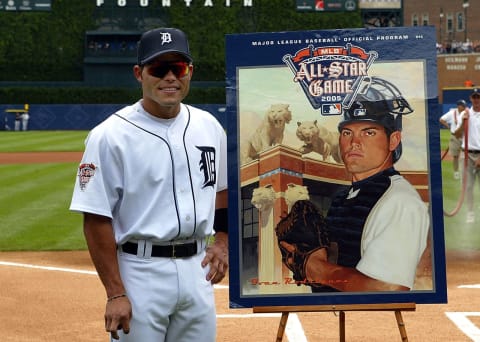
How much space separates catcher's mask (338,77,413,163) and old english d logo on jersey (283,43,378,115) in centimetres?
5

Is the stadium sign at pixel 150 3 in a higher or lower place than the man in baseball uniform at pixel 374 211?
higher

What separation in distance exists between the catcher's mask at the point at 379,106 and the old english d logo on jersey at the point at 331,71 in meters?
0.05

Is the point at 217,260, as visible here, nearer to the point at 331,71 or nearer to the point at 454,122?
the point at 331,71

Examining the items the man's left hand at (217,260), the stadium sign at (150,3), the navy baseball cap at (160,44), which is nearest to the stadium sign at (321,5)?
the stadium sign at (150,3)

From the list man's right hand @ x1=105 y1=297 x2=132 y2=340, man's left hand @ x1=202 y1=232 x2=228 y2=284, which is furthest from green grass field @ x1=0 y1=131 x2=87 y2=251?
man's right hand @ x1=105 y1=297 x2=132 y2=340

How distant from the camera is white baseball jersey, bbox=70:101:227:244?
11.1 ft

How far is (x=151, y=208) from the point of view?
3.42 metres

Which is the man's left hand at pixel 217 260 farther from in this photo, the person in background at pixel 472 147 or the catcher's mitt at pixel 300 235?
the person in background at pixel 472 147

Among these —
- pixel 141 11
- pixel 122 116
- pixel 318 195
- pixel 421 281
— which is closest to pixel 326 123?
pixel 318 195

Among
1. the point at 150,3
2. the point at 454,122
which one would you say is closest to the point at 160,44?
the point at 454,122

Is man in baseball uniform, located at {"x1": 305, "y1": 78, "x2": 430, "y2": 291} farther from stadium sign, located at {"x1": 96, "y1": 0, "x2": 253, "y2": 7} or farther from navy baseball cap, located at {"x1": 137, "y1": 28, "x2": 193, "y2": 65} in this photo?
stadium sign, located at {"x1": 96, "y1": 0, "x2": 253, "y2": 7}

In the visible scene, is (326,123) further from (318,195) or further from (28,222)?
(28,222)

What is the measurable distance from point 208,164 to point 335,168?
1440 mm

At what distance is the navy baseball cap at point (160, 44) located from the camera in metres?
3.42
